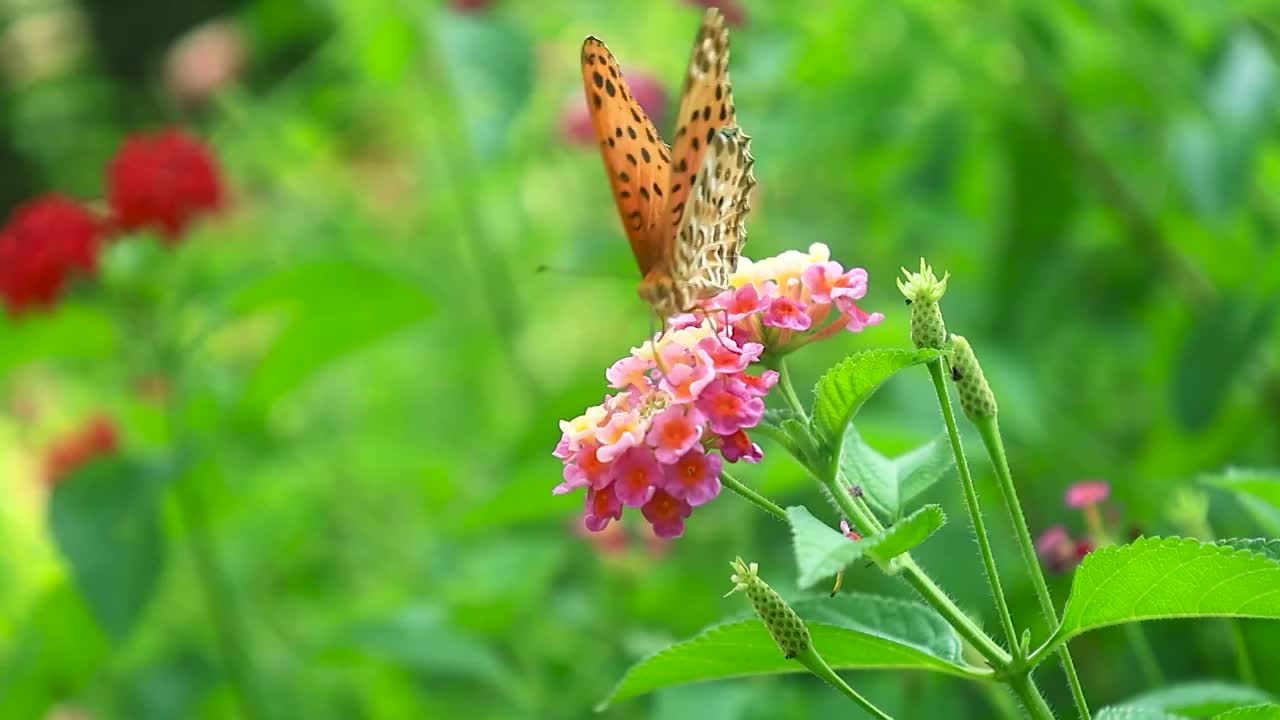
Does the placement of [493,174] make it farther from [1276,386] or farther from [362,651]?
[1276,386]

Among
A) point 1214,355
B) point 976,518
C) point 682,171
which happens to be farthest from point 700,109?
point 1214,355

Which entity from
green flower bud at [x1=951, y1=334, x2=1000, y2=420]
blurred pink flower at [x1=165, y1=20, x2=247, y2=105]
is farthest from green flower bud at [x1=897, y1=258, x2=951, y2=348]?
blurred pink flower at [x1=165, y1=20, x2=247, y2=105]

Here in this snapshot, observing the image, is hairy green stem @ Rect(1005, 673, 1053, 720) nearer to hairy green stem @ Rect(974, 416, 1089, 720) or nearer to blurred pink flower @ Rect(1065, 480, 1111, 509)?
hairy green stem @ Rect(974, 416, 1089, 720)

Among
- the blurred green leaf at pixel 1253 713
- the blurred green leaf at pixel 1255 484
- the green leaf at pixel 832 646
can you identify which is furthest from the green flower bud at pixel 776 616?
the blurred green leaf at pixel 1255 484

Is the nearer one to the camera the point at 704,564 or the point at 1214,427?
the point at 1214,427

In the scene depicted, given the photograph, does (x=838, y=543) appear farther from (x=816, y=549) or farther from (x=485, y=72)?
(x=485, y=72)

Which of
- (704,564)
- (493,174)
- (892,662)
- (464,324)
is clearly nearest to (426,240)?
(464,324)
